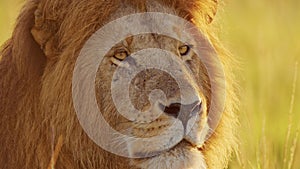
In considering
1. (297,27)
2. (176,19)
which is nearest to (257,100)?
(297,27)

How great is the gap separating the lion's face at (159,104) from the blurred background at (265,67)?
2.58 feet

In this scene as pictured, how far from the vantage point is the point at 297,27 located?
42.3ft

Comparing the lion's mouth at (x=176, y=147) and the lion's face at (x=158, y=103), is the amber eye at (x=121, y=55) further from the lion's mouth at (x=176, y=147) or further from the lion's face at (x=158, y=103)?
the lion's mouth at (x=176, y=147)

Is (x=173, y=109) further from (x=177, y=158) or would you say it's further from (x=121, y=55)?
(x=121, y=55)

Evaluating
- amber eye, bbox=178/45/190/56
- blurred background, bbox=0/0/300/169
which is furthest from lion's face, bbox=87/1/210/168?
blurred background, bbox=0/0/300/169

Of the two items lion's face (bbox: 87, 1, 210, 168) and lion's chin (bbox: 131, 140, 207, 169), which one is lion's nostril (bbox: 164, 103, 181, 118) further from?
lion's chin (bbox: 131, 140, 207, 169)

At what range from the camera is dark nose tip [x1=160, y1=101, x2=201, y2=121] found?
4.83 metres

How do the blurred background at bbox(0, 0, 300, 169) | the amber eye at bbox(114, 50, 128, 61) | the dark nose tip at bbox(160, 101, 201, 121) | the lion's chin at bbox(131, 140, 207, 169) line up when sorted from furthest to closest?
the blurred background at bbox(0, 0, 300, 169), the amber eye at bbox(114, 50, 128, 61), the lion's chin at bbox(131, 140, 207, 169), the dark nose tip at bbox(160, 101, 201, 121)

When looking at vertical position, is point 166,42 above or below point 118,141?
above

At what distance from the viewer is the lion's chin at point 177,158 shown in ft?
16.2

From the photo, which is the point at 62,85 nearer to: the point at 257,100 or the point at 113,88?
the point at 113,88

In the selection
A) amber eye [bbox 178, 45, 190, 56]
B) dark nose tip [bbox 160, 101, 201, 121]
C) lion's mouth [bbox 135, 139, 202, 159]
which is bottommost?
lion's mouth [bbox 135, 139, 202, 159]

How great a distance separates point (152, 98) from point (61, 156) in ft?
1.93

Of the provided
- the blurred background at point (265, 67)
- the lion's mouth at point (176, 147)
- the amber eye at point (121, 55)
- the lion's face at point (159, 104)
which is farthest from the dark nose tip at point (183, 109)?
the blurred background at point (265, 67)
